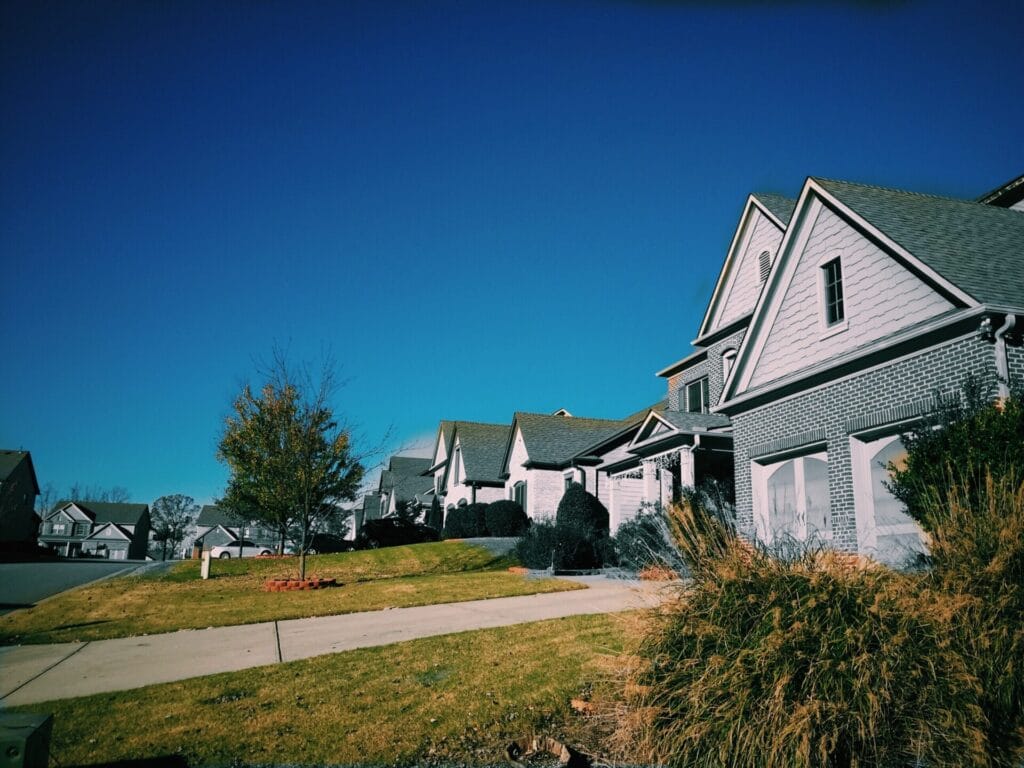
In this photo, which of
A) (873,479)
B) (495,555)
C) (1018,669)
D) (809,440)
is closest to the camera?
(1018,669)

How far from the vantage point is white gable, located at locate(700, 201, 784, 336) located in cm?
1845

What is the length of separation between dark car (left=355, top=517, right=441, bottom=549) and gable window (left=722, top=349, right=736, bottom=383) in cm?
1924

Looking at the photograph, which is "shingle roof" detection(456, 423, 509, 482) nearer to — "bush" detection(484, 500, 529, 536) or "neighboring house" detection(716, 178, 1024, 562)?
"bush" detection(484, 500, 529, 536)

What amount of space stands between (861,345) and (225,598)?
12.1 meters

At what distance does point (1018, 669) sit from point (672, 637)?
2.04m

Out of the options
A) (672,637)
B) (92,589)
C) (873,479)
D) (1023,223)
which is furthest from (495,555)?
(672,637)

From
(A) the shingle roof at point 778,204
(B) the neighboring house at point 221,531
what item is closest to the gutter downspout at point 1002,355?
(A) the shingle roof at point 778,204

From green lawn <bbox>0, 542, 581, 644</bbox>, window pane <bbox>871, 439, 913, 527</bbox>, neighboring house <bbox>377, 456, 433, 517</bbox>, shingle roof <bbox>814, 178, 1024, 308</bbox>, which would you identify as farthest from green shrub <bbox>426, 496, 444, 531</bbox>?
shingle roof <bbox>814, 178, 1024, 308</bbox>

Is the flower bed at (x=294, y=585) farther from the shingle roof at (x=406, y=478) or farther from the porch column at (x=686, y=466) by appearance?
the shingle roof at (x=406, y=478)

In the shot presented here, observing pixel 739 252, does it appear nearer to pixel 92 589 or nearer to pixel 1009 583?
pixel 1009 583

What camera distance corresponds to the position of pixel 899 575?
15.4 ft

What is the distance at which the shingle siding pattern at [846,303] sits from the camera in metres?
10.8

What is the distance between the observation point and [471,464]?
3544cm

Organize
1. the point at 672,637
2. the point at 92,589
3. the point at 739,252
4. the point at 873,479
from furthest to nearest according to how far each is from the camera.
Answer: the point at 739,252, the point at 92,589, the point at 873,479, the point at 672,637
